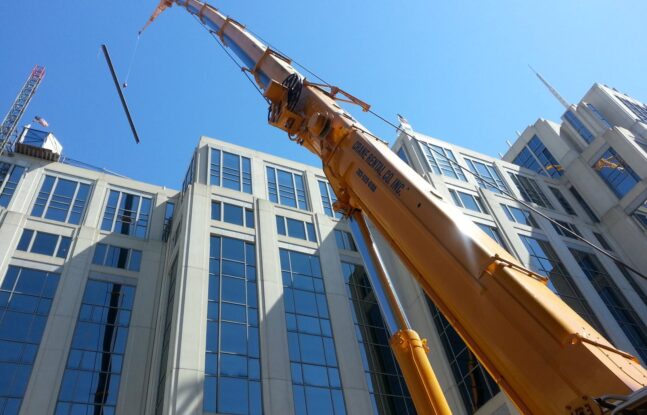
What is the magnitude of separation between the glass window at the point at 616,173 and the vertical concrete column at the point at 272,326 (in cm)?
2960

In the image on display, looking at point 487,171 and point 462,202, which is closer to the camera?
point 462,202

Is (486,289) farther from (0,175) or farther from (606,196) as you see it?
(606,196)

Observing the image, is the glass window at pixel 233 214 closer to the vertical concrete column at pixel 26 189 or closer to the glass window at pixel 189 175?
the glass window at pixel 189 175

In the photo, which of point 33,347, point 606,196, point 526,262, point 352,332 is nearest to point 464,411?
point 352,332

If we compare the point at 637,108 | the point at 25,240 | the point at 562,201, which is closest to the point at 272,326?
the point at 25,240

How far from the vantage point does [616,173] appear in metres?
42.3

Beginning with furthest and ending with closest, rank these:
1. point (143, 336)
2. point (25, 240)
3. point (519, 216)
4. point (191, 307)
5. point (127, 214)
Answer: point (127, 214)
point (519, 216)
point (25, 240)
point (143, 336)
point (191, 307)

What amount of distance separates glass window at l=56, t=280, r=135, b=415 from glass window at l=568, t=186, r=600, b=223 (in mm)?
37830

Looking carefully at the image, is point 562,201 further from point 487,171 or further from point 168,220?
point 168,220

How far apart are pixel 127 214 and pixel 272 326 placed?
1690 centimetres

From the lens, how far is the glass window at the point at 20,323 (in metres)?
25.0

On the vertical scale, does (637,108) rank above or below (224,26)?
above

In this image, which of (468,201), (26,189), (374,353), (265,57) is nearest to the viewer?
(265,57)

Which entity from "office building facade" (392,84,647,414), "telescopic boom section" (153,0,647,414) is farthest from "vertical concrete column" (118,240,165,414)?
"telescopic boom section" (153,0,647,414)
